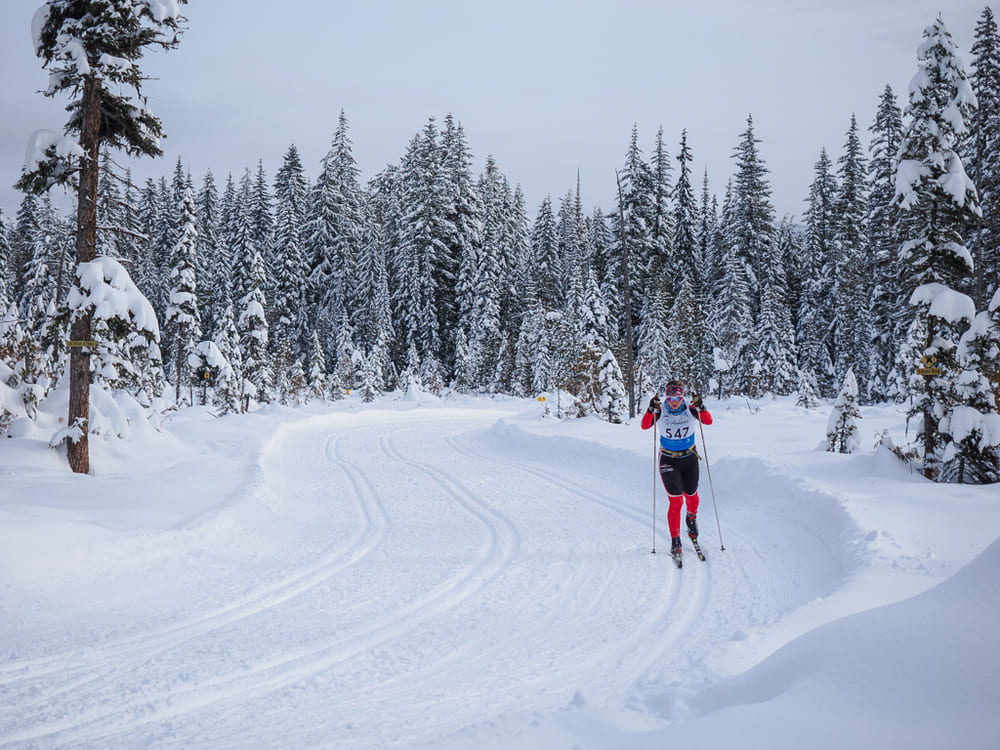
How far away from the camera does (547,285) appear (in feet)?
179

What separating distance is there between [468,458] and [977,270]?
22.5 m

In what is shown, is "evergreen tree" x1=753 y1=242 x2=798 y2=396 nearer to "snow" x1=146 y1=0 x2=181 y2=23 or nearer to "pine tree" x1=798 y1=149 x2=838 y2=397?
"pine tree" x1=798 y1=149 x2=838 y2=397

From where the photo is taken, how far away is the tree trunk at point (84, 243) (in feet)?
35.1

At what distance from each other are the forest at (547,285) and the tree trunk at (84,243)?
9.0 inches

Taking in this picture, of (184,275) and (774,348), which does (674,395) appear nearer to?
(184,275)

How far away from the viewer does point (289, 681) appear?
4.64 metres

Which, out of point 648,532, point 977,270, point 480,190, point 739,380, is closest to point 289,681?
point 648,532

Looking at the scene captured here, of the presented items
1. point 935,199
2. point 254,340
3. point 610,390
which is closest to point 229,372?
point 254,340

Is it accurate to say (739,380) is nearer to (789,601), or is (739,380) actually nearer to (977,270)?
(977,270)

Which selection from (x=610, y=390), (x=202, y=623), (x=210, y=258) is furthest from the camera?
(x=210, y=258)

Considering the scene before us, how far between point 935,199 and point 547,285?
141 feet

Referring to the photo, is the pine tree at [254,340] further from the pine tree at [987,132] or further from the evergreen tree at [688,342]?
the pine tree at [987,132]

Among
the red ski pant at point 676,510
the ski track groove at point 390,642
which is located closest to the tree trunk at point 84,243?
the ski track groove at point 390,642

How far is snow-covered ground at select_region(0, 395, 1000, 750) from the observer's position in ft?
11.9
